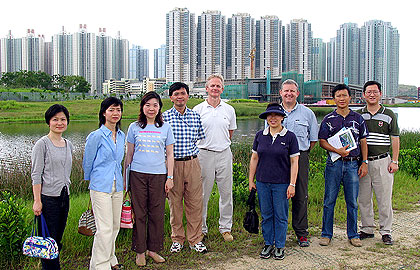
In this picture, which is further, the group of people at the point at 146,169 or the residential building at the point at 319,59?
the residential building at the point at 319,59

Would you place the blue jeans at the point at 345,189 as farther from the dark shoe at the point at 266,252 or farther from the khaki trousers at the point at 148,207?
the khaki trousers at the point at 148,207

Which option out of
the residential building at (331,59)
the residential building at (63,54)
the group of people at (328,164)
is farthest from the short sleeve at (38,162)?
the residential building at (331,59)

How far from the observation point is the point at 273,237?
13.3 feet

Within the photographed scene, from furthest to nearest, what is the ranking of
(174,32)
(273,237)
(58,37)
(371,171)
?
(58,37) < (174,32) < (371,171) < (273,237)

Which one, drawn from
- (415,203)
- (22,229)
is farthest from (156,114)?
(415,203)

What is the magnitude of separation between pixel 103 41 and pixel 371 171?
353 ft

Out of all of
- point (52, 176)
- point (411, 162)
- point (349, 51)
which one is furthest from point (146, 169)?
point (349, 51)

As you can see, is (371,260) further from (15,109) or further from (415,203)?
(15,109)

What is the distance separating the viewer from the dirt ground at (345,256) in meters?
3.70

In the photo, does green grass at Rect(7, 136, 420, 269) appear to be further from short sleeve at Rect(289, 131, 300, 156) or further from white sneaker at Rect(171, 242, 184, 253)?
short sleeve at Rect(289, 131, 300, 156)

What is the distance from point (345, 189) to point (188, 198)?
1794 mm

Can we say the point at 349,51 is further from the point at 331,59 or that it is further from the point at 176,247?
the point at 176,247

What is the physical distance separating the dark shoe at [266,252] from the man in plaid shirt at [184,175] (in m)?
0.60

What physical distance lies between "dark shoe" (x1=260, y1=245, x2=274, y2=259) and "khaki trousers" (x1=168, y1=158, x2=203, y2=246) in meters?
0.68
